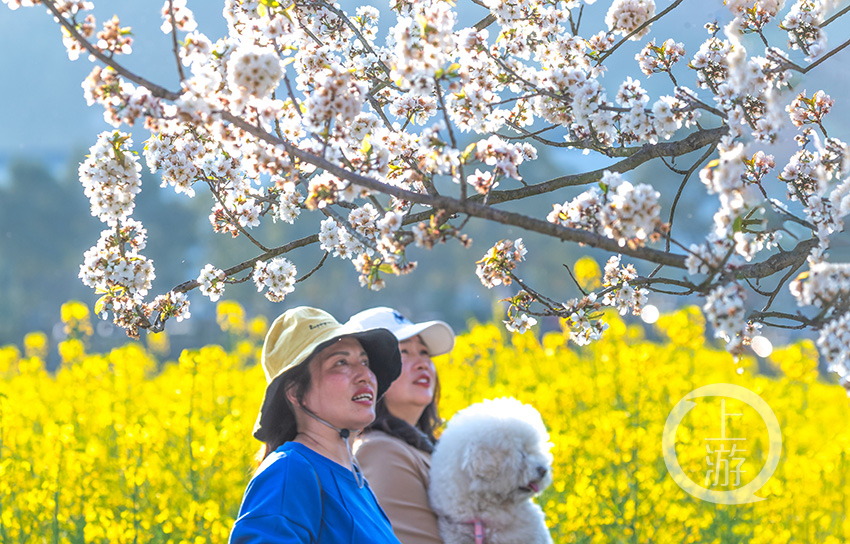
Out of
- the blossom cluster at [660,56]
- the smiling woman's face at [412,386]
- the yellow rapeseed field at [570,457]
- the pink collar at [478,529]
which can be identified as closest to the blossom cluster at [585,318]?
the blossom cluster at [660,56]

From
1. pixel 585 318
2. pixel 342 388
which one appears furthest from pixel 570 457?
pixel 585 318

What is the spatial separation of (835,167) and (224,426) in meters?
2.89

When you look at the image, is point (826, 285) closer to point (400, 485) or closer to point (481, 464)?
point (481, 464)

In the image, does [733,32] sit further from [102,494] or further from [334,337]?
[102,494]

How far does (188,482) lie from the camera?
12.1 ft

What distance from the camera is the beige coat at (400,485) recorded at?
2.46m

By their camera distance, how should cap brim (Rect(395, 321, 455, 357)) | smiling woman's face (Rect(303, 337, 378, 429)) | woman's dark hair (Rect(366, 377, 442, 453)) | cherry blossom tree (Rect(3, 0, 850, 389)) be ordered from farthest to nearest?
cap brim (Rect(395, 321, 455, 357)), woman's dark hair (Rect(366, 377, 442, 453)), smiling woman's face (Rect(303, 337, 378, 429)), cherry blossom tree (Rect(3, 0, 850, 389))

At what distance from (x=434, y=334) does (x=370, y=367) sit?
0.69 metres

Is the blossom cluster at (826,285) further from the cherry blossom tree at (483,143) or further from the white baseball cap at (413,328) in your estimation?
the white baseball cap at (413,328)

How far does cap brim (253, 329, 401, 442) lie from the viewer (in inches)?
80.2

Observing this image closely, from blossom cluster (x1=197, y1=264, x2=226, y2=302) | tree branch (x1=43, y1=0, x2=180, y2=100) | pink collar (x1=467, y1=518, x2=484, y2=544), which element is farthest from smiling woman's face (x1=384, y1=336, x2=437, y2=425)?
tree branch (x1=43, y1=0, x2=180, y2=100)

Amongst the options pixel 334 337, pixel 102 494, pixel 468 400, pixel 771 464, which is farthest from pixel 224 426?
pixel 771 464

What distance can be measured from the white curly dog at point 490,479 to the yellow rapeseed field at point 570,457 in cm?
102

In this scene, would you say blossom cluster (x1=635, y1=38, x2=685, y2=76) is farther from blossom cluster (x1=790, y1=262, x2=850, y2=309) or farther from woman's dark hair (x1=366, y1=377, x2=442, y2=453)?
woman's dark hair (x1=366, y1=377, x2=442, y2=453)
